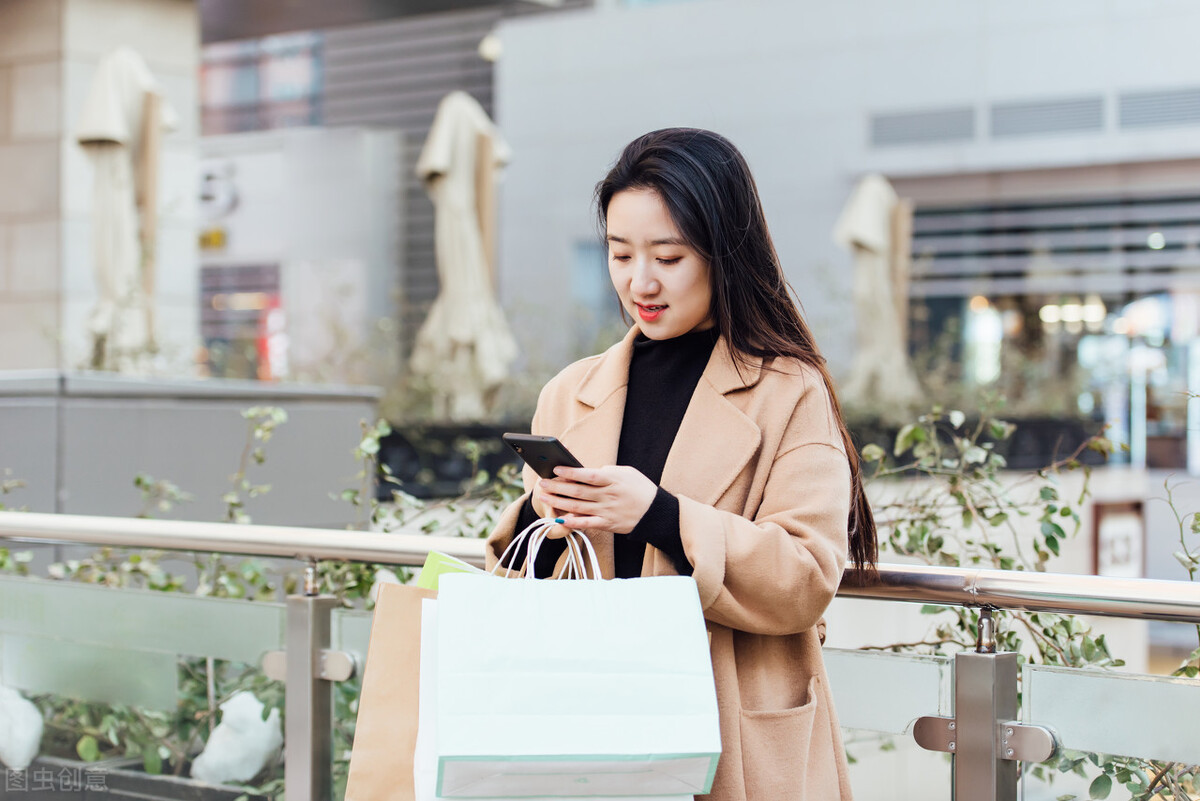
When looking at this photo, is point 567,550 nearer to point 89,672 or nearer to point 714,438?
point 714,438

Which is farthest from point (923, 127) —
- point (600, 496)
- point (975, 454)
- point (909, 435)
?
point (600, 496)

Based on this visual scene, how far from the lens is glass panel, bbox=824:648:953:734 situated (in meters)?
1.99

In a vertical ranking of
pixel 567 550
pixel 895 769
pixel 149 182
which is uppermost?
pixel 149 182

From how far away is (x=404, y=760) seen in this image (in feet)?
5.76

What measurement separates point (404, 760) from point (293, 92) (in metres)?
18.1

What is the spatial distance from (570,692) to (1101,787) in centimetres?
94

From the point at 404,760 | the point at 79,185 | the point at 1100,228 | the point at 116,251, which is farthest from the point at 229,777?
the point at 1100,228

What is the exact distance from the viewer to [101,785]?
9.51ft

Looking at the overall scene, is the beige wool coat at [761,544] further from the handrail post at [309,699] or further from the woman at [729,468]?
the handrail post at [309,699]

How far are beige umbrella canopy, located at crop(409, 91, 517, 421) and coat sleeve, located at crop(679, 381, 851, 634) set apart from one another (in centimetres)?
857

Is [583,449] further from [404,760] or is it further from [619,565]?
[404,760]

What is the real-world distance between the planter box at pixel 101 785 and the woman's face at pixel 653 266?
5.05 ft

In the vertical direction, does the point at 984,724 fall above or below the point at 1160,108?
below

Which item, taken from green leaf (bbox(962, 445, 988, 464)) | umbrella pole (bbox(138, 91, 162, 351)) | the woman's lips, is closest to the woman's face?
→ the woman's lips
